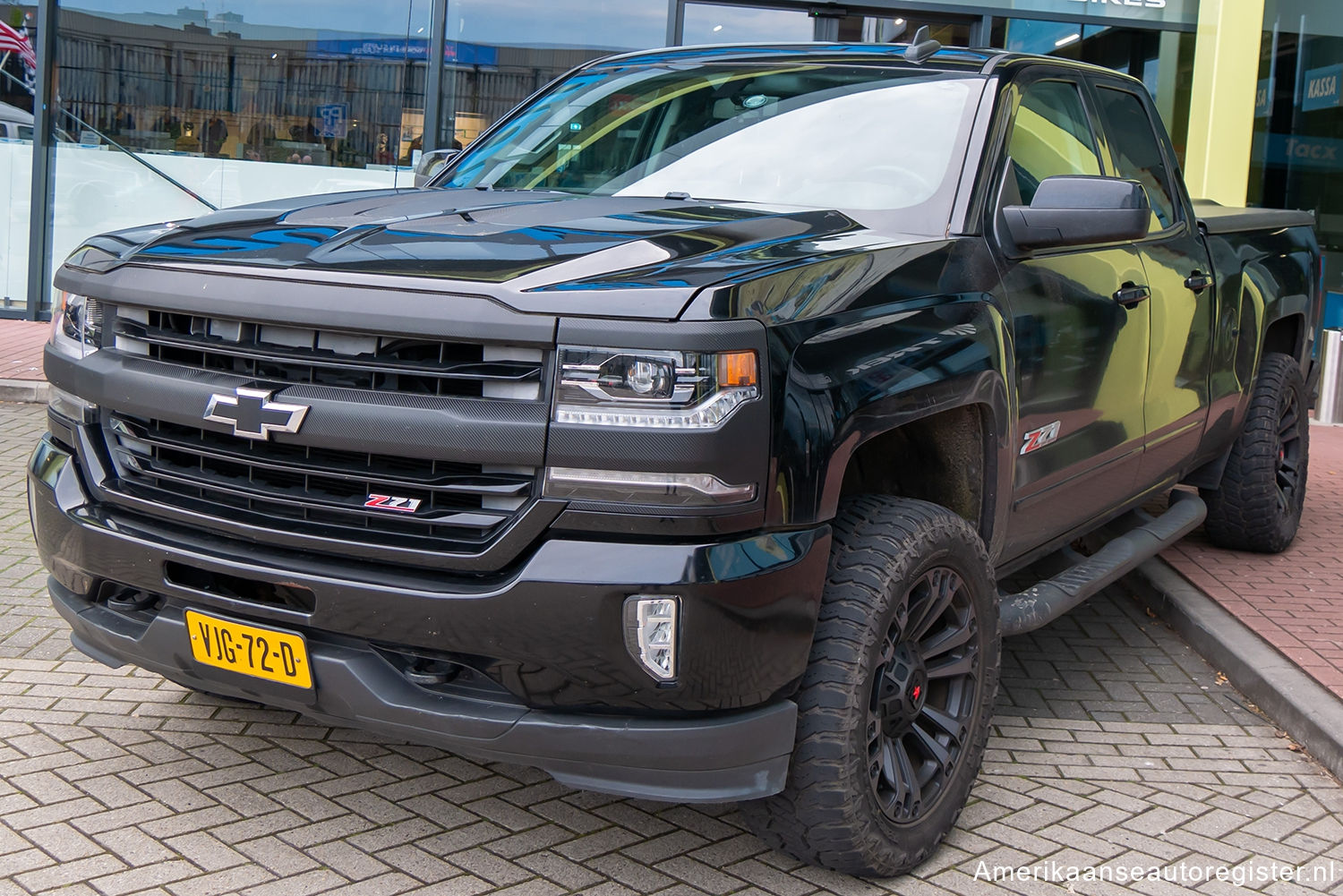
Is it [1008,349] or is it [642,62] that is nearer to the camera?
[1008,349]

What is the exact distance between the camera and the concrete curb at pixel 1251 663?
390 cm

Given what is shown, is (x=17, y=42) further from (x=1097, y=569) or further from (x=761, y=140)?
(x=1097, y=569)

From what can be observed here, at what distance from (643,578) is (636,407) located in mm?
311

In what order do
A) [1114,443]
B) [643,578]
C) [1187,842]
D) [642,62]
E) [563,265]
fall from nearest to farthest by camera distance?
Result: [643,578] → [563,265] → [1187,842] → [1114,443] → [642,62]

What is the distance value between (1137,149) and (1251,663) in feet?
5.98

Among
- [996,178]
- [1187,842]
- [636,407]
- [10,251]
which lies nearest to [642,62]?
[996,178]

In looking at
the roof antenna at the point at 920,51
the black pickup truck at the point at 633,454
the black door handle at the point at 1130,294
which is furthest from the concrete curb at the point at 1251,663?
the roof antenna at the point at 920,51

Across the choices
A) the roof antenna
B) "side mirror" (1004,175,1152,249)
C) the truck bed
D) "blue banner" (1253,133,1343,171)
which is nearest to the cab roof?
the roof antenna

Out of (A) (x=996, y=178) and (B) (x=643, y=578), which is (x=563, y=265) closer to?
(B) (x=643, y=578)

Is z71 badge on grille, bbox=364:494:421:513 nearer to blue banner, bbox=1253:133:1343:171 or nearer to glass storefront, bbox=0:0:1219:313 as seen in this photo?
glass storefront, bbox=0:0:1219:313

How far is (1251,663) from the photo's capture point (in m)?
4.44

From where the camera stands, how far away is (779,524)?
255 centimetres

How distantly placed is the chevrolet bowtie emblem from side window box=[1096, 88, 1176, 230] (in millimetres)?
3054

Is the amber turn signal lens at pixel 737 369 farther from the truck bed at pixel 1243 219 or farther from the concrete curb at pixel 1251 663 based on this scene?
the truck bed at pixel 1243 219
